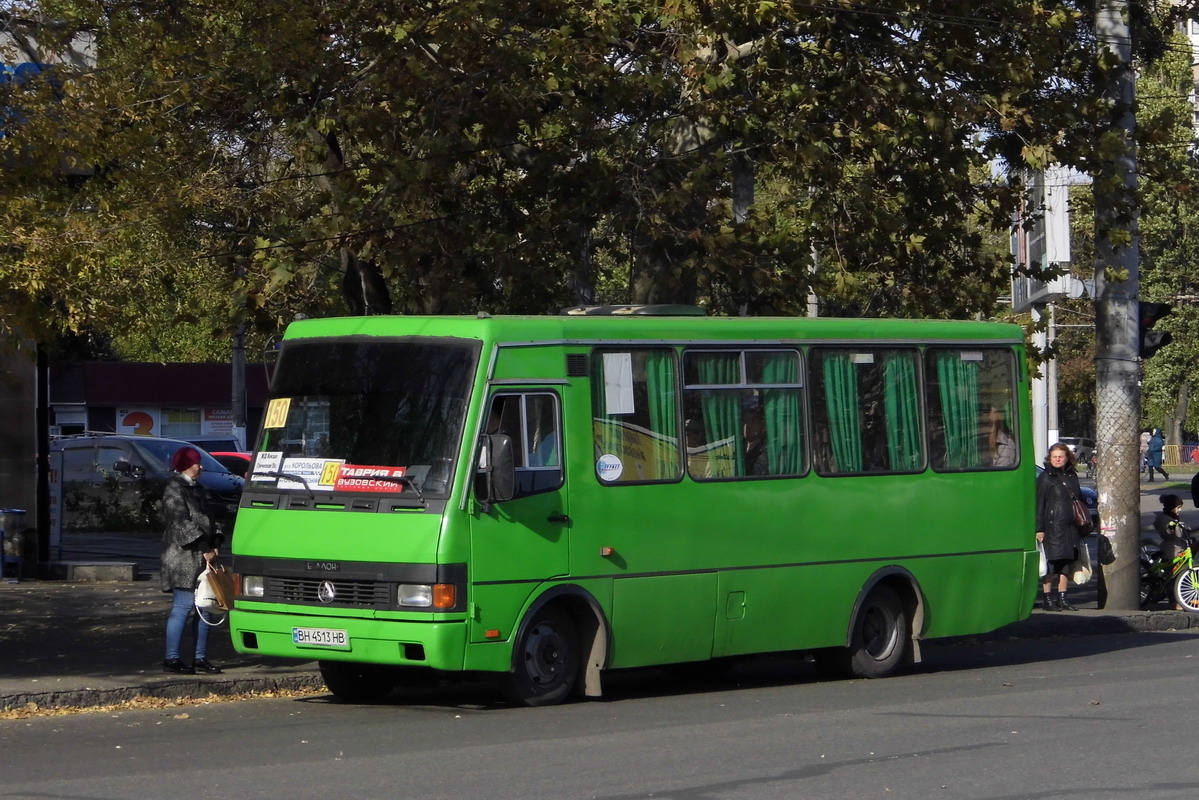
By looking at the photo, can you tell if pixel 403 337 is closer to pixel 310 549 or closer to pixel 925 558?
pixel 310 549

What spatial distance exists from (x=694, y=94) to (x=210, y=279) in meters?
7.86

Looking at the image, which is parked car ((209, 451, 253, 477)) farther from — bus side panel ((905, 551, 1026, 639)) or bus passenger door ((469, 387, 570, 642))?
bus passenger door ((469, 387, 570, 642))

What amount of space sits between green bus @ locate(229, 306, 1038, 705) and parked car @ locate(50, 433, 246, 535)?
17.8 metres

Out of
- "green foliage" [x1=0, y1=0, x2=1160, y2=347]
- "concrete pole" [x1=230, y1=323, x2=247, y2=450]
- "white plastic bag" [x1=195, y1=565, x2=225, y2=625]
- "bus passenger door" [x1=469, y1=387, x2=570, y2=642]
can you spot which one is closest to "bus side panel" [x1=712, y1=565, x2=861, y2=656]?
"bus passenger door" [x1=469, y1=387, x2=570, y2=642]

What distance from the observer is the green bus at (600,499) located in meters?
11.5

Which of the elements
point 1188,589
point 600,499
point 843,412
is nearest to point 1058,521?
point 1188,589

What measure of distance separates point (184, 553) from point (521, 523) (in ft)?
10.2

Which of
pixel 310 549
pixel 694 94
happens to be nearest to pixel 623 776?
pixel 310 549

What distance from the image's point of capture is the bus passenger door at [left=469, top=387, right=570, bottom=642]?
37.4 ft

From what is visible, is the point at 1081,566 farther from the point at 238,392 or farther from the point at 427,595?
the point at 238,392

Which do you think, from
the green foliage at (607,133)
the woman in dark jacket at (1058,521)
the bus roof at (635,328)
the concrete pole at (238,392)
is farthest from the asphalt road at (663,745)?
the concrete pole at (238,392)

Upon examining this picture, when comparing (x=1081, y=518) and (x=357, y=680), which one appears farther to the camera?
(x=1081, y=518)

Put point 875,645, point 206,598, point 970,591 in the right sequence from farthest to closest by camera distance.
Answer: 1. point 970,591
2. point 875,645
3. point 206,598

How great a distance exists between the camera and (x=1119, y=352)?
A: 19.1m
